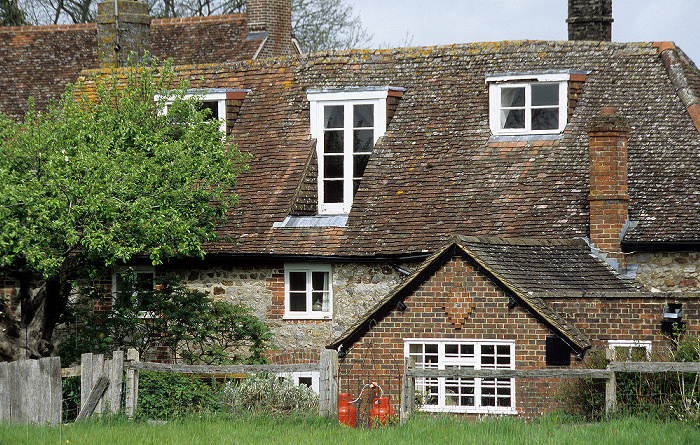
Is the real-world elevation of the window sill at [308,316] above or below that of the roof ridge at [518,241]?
below

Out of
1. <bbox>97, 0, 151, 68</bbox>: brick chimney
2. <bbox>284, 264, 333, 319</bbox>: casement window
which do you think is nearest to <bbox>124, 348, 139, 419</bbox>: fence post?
<bbox>284, 264, 333, 319</bbox>: casement window

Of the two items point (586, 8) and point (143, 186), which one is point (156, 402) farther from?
point (586, 8)

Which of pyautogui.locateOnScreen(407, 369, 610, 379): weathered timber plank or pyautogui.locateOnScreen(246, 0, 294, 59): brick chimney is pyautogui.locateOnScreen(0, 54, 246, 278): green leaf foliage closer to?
pyautogui.locateOnScreen(407, 369, 610, 379): weathered timber plank

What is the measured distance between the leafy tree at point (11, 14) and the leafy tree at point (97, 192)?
1922 cm

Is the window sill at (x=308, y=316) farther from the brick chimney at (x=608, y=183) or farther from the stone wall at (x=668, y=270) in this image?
the stone wall at (x=668, y=270)

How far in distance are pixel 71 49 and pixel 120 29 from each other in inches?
247

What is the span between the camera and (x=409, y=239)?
18.4m

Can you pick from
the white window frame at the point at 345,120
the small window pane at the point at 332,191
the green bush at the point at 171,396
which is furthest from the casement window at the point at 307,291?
the green bush at the point at 171,396

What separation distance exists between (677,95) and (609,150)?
3.00 m

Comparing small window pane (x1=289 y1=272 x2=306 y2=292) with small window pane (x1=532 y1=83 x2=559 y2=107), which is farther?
small window pane (x1=532 y1=83 x2=559 y2=107)

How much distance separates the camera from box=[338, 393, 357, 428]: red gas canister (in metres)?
13.8

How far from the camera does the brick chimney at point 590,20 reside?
23609 millimetres

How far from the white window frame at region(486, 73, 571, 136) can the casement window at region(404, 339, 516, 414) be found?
5701 millimetres

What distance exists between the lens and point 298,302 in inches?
761
